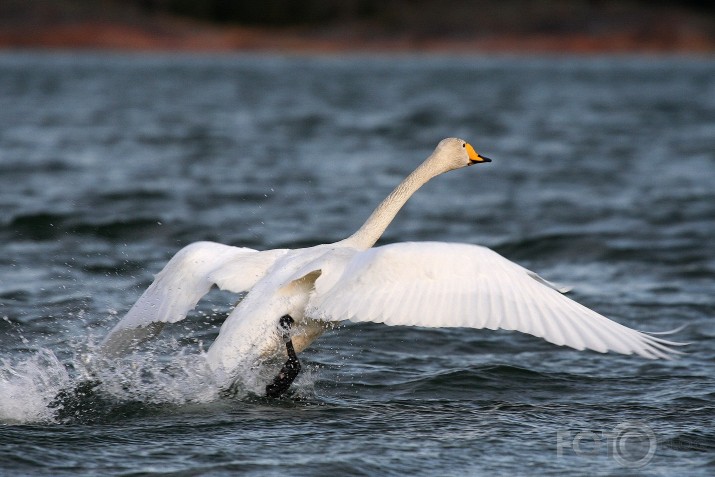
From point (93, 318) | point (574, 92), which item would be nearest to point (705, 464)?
point (93, 318)

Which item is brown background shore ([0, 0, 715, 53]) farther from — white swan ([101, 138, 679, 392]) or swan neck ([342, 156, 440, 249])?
white swan ([101, 138, 679, 392])

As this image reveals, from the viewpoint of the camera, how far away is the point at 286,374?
24.7 feet

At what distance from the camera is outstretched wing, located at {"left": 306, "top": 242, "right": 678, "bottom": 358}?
673 cm

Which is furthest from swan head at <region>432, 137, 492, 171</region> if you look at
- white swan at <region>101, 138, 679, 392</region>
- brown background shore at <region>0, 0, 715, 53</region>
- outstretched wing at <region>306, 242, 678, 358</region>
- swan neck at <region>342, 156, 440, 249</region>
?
brown background shore at <region>0, 0, 715, 53</region>

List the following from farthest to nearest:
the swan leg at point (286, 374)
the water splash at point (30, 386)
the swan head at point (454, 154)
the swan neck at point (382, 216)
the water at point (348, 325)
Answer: the swan head at point (454, 154) < the swan neck at point (382, 216) < the swan leg at point (286, 374) < the water splash at point (30, 386) < the water at point (348, 325)

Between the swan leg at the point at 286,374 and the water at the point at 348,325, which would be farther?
the swan leg at the point at 286,374

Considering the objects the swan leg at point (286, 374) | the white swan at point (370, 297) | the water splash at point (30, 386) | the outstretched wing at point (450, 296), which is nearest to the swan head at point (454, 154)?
the white swan at point (370, 297)

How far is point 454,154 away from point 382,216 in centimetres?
101

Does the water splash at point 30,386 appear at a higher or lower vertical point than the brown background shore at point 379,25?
lower

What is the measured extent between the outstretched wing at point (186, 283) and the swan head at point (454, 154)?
62.5 inches

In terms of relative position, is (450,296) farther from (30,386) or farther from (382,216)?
(30,386)

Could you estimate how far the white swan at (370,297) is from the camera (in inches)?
265

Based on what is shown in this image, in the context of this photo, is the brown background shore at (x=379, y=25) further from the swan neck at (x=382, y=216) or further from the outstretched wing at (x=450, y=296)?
the outstretched wing at (x=450, y=296)

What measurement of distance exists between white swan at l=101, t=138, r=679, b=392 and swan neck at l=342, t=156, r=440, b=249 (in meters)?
0.24
